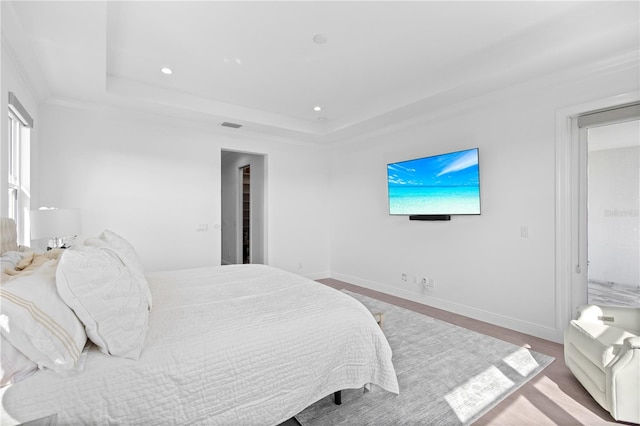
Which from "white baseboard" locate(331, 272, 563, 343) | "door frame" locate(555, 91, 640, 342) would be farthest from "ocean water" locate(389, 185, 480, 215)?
"white baseboard" locate(331, 272, 563, 343)

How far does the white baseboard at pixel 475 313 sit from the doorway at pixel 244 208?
2.00 m

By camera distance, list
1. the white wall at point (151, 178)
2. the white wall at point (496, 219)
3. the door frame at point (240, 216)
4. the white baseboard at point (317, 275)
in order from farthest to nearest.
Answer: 1. the door frame at point (240, 216)
2. the white baseboard at point (317, 275)
3. the white wall at point (151, 178)
4. the white wall at point (496, 219)

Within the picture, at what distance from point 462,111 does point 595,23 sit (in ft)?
4.90

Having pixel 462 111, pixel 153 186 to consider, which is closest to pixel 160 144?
pixel 153 186

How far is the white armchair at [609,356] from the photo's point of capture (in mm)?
1773

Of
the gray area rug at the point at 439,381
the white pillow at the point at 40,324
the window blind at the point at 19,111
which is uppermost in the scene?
the window blind at the point at 19,111

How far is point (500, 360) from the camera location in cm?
255

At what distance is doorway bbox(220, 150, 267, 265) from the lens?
5.45 metres

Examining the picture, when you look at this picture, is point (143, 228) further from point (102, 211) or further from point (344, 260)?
point (344, 260)

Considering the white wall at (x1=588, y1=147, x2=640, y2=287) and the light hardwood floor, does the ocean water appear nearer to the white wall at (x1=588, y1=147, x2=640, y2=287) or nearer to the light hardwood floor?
the white wall at (x1=588, y1=147, x2=640, y2=287)

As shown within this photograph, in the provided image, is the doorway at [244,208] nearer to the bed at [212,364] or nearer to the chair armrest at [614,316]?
the bed at [212,364]

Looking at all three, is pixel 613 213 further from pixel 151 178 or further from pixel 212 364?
pixel 151 178

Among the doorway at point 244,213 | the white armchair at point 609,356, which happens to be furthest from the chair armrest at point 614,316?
the doorway at point 244,213

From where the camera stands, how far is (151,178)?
4.12 meters
